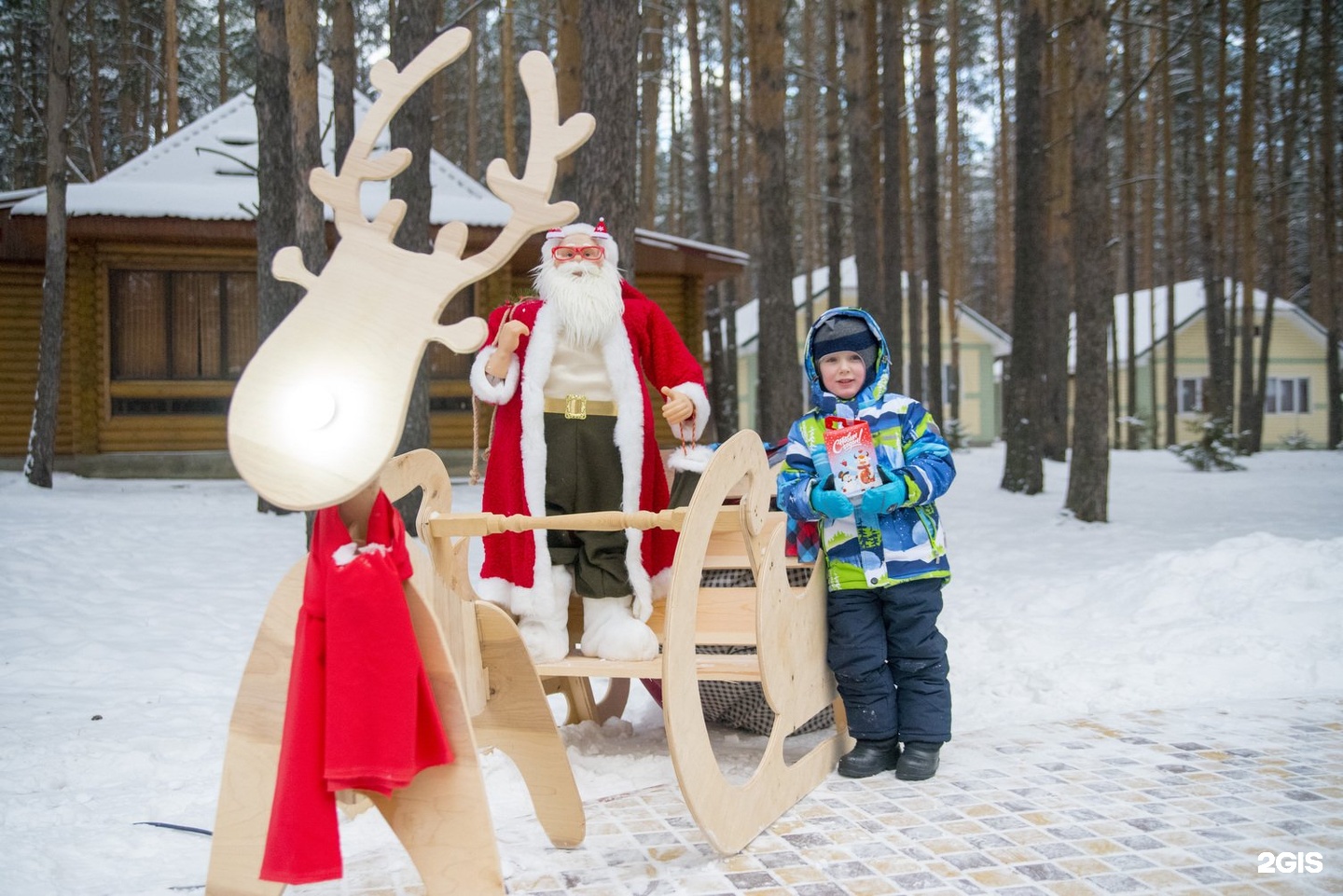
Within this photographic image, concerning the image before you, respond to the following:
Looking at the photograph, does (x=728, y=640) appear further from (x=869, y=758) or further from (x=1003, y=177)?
(x=1003, y=177)

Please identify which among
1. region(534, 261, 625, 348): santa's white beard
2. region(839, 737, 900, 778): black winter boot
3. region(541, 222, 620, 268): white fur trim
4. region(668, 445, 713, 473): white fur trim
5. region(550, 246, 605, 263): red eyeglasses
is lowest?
region(839, 737, 900, 778): black winter boot

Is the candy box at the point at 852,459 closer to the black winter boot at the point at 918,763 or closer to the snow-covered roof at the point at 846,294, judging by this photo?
the black winter boot at the point at 918,763

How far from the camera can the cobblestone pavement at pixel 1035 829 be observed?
8.61 feet

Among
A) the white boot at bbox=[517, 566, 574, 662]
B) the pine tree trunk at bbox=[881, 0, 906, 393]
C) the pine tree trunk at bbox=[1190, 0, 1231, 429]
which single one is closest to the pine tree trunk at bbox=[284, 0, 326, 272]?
the white boot at bbox=[517, 566, 574, 662]

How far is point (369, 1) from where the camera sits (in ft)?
73.6

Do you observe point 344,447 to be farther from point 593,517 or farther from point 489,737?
point 489,737

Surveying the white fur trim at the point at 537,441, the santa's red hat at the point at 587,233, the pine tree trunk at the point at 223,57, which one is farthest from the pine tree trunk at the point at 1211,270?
the white fur trim at the point at 537,441

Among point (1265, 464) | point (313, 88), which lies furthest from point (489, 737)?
point (1265, 464)

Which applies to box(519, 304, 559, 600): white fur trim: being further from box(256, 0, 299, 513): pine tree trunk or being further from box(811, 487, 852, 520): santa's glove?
box(256, 0, 299, 513): pine tree trunk

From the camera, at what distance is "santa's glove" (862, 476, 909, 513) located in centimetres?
350

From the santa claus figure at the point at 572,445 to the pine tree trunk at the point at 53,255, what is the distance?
32.9 ft

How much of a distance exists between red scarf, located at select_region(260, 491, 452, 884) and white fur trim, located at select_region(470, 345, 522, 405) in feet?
4.74

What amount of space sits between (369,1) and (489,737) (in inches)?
900

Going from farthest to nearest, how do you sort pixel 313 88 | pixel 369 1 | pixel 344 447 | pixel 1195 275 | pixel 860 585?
pixel 1195 275 < pixel 369 1 < pixel 313 88 < pixel 860 585 < pixel 344 447
